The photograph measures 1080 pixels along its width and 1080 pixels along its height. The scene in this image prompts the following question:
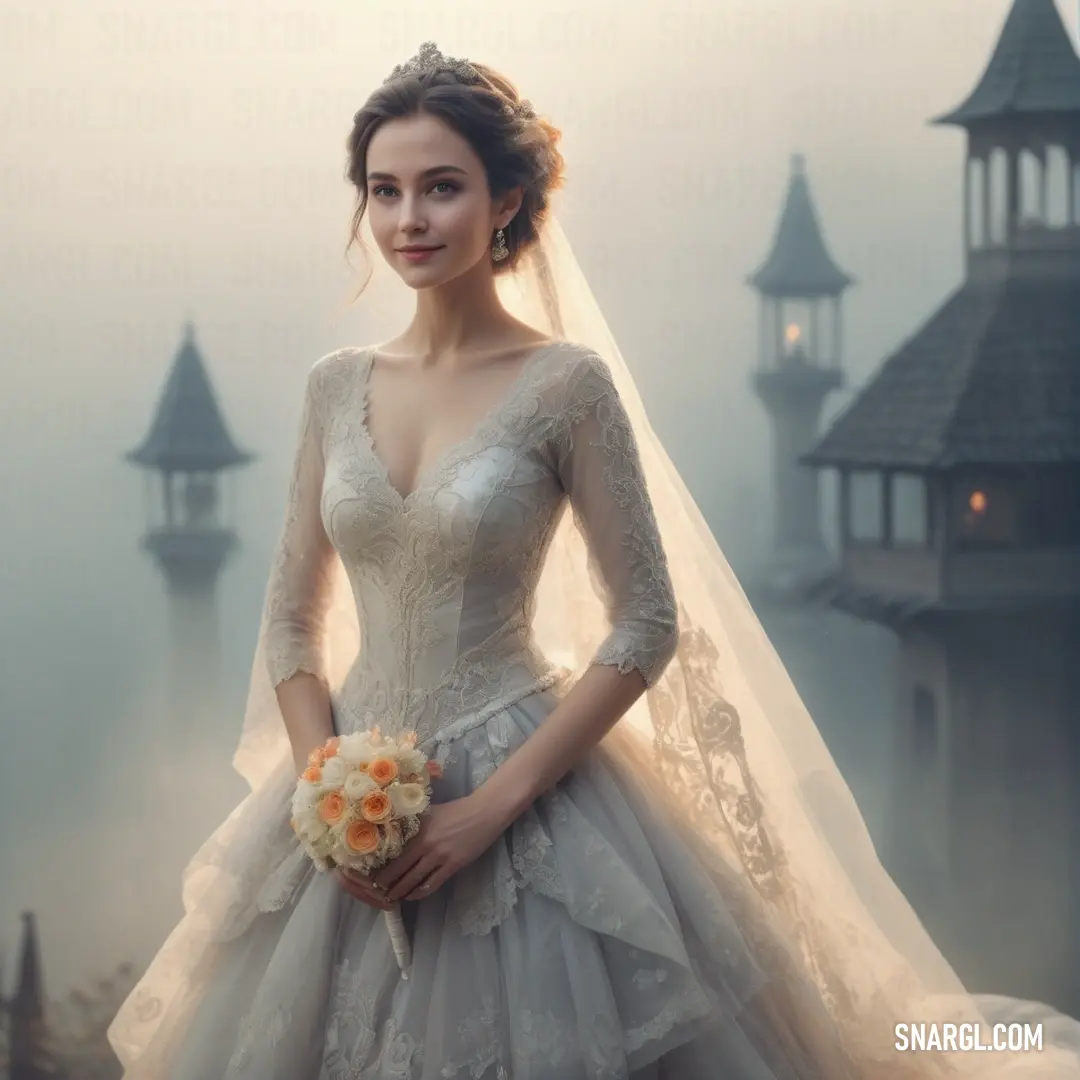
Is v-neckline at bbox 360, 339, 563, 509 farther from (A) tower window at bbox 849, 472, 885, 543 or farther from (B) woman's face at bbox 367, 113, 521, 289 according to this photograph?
(A) tower window at bbox 849, 472, 885, 543

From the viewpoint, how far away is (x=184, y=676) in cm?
324

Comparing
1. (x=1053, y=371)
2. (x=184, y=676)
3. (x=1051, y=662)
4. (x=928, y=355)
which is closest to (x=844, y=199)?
(x=928, y=355)

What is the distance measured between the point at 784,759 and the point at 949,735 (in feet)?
3.86

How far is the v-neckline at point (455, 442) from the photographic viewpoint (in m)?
2.07

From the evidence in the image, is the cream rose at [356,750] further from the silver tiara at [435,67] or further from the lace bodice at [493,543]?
the silver tiara at [435,67]

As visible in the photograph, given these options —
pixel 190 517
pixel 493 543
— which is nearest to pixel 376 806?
pixel 493 543

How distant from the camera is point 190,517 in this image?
3.23 m

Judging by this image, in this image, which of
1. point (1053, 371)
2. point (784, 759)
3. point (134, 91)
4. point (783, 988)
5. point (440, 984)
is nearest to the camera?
point (440, 984)

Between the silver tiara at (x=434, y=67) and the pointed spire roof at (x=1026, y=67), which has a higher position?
the pointed spire roof at (x=1026, y=67)

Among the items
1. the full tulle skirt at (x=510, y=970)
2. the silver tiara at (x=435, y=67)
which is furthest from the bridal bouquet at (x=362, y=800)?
the silver tiara at (x=435, y=67)

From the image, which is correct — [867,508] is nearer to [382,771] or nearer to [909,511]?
[909,511]

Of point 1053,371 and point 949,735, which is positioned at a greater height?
point 1053,371

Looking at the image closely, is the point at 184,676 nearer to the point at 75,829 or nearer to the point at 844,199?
the point at 75,829

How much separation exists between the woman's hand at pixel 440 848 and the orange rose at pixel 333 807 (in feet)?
0.35
